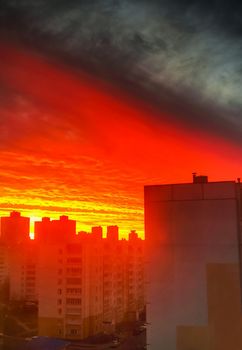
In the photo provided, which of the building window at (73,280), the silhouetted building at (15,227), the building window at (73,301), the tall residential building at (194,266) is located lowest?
the building window at (73,301)

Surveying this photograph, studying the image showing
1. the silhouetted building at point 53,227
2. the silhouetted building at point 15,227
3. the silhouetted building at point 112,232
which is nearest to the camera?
the silhouetted building at point 112,232

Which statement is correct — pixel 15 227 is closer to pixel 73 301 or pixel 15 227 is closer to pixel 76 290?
pixel 76 290

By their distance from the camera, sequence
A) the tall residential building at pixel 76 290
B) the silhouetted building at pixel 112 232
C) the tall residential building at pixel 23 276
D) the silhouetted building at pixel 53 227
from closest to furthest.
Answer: the tall residential building at pixel 76 290, the tall residential building at pixel 23 276, the silhouetted building at pixel 112 232, the silhouetted building at pixel 53 227

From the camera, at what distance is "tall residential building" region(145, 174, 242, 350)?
398 inches

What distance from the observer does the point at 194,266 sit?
10359mm

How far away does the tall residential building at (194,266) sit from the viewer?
1012cm

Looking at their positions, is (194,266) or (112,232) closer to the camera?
(194,266)

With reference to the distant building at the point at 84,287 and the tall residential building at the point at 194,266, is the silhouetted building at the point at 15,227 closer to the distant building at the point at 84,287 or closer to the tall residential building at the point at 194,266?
the distant building at the point at 84,287

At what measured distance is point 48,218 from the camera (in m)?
78.9

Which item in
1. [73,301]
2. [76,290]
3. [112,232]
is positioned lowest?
[73,301]

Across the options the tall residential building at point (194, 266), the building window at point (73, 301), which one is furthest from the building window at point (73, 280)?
the tall residential building at point (194, 266)

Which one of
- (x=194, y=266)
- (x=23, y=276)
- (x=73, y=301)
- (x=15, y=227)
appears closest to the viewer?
(x=194, y=266)

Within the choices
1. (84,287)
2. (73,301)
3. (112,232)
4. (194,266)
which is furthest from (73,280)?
(194,266)

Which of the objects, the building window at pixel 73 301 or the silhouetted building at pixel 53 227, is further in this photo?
the silhouetted building at pixel 53 227
